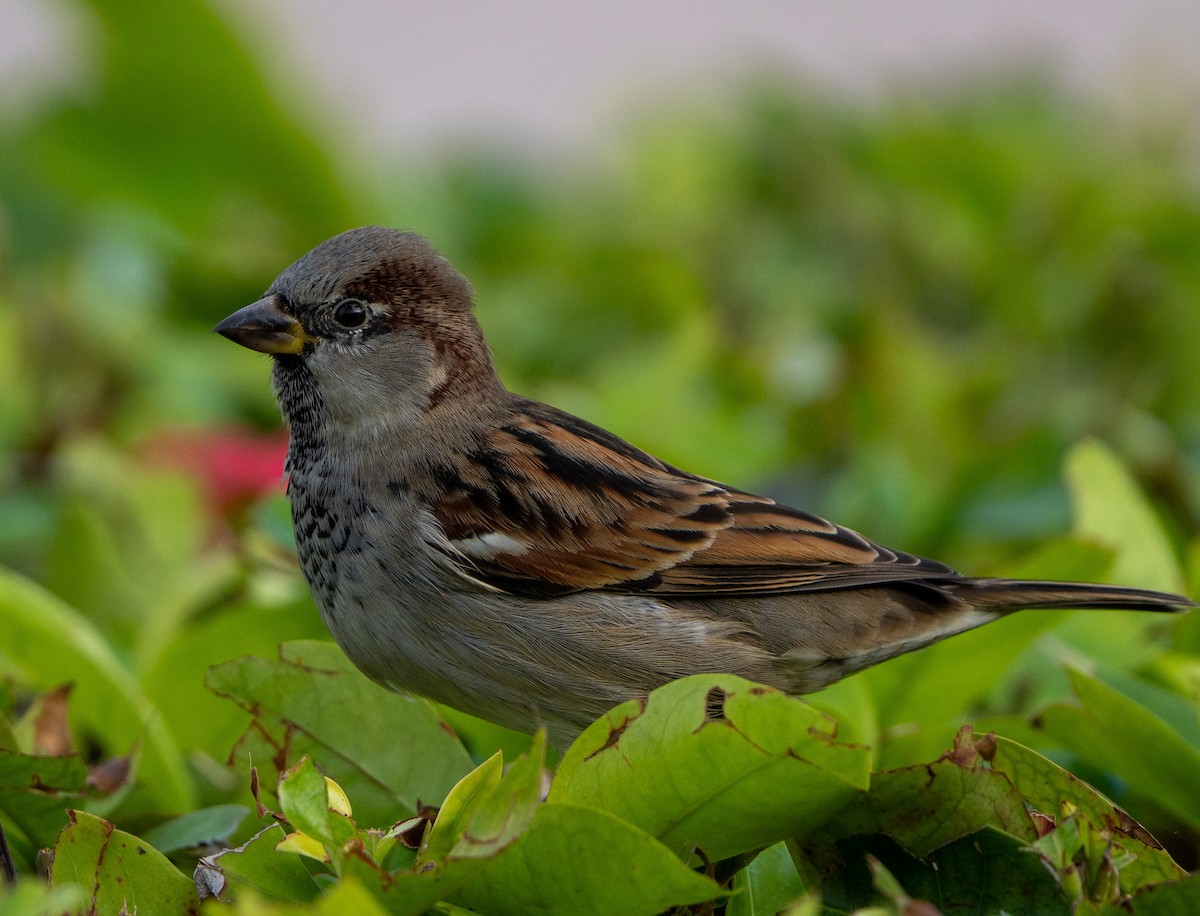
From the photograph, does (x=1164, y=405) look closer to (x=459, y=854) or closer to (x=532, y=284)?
(x=532, y=284)

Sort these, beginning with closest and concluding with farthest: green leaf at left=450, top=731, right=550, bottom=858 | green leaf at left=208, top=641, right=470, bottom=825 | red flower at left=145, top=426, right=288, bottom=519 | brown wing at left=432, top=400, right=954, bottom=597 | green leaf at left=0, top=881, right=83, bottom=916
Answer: green leaf at left=0, top=881, right=83, bottom=916 < green leaf at left=450, top=731, right=550, bottom=858 < green leaf at left=208, top=641, right=470, bottom=825 < brown wing at left=432, top=400, right=954, bottom=597 < red flower at left=145, top=426, right=288, bottom=519

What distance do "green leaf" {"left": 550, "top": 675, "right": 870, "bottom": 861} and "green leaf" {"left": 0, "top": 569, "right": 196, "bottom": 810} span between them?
2.65ft

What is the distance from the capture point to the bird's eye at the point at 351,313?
2.75 m

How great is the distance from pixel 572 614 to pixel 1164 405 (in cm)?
193

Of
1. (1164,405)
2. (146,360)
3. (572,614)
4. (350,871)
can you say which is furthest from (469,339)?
(1164,405)

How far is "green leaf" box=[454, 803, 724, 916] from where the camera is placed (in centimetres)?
153

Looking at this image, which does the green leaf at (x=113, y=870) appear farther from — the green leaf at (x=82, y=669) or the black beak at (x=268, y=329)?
the black beak at (x=268, y=329)

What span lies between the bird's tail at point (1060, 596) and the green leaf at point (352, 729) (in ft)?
3.25

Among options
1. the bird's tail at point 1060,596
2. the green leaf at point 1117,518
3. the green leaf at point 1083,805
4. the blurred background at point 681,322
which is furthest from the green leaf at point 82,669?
the green leaf at point 1117,518

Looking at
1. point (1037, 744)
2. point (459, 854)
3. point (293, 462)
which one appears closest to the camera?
point (459, 854)

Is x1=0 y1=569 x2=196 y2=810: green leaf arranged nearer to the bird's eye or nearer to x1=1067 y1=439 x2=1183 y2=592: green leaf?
the bird's eye

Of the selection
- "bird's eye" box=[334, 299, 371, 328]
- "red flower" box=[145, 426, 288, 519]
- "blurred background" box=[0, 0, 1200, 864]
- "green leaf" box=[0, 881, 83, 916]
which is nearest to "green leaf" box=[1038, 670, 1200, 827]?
"blurred background" box=[0, 0, 1200, 864]

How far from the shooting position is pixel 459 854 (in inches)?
58.4

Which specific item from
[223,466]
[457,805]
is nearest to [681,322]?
[223,466]
